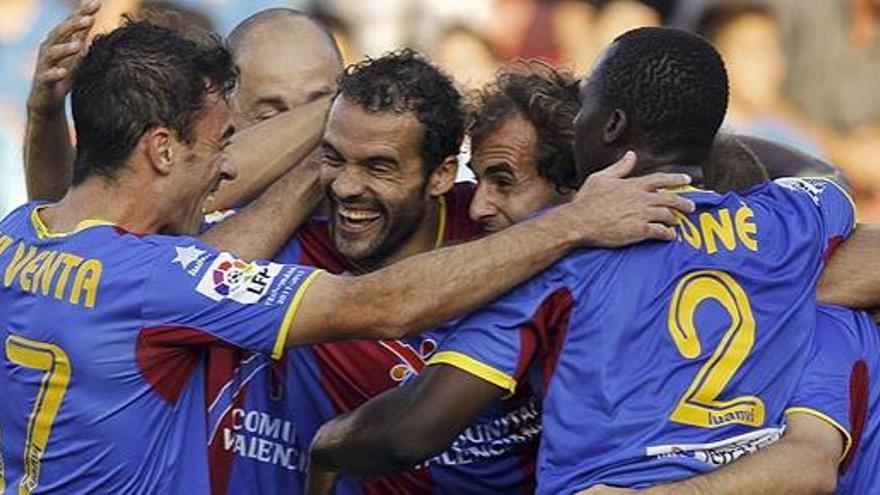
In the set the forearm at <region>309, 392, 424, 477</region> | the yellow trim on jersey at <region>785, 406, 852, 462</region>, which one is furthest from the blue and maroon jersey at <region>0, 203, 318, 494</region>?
the yellow trim on jersey at <region>785, 406, 852, 462</region>

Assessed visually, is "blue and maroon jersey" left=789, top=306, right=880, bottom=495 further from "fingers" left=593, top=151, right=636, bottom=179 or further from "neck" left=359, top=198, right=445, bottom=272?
"neck" left=359, top=198, right=445, bottom=272

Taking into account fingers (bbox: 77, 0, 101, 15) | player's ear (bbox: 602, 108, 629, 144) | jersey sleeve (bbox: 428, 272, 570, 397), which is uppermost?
player's ear (bbox: 602, 108, 629, 144)

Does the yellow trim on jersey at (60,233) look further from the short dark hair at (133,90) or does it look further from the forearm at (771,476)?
the forearm at (771,476)

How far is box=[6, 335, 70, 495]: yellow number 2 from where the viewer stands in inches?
196

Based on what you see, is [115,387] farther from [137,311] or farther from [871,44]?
[871,44]

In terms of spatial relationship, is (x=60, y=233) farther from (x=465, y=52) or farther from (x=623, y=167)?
(x=465, y=52)


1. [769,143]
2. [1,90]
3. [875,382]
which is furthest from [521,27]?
[875,382]

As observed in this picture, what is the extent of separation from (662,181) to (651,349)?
1.41 feet

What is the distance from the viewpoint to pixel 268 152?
19.8ft

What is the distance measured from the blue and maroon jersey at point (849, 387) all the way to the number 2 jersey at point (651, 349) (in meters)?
0.14

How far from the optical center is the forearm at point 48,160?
6.05 meters

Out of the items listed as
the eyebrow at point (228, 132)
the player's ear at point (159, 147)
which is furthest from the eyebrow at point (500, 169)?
the player's ear at point (159, 147)

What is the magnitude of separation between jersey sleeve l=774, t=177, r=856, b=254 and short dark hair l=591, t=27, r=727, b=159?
41 cm

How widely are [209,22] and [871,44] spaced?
3968mm
